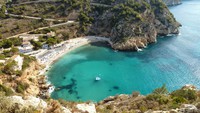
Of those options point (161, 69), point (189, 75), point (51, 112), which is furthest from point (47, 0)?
point (51, 112)

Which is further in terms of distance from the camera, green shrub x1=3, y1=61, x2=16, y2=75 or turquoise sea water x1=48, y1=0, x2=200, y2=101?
turquoise sea water x1=48, y1=0, x2=200, y2=101

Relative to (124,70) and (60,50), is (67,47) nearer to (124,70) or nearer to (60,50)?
(60,50)

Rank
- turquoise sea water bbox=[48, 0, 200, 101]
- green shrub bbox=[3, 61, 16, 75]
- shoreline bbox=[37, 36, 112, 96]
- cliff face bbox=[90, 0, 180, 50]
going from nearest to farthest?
green shrub bbox=[3, 61, 16, 75] < turquoise sea water bbox=[48, 0, 200, 101] < shoreline bbox=[37, 36, 112, 96] < cliff face bbox=[90, 0, 180, 50]

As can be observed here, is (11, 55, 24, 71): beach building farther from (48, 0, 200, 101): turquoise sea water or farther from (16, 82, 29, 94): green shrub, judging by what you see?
(48, 0, 200, 101): turquoise sea water

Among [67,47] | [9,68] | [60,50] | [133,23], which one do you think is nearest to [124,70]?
[60,50]

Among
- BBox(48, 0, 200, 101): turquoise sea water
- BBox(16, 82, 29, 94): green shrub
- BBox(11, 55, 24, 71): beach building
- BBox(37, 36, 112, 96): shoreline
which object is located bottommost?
BBox(48, 0, 200, 101): turquoise sea water

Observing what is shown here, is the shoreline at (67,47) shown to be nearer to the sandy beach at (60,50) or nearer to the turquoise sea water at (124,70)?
the sandy beach at (60,50)

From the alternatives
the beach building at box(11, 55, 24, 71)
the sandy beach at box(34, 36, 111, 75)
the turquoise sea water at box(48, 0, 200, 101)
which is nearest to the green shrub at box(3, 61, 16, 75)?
the beach building at box(11, 55, 24, 71)
